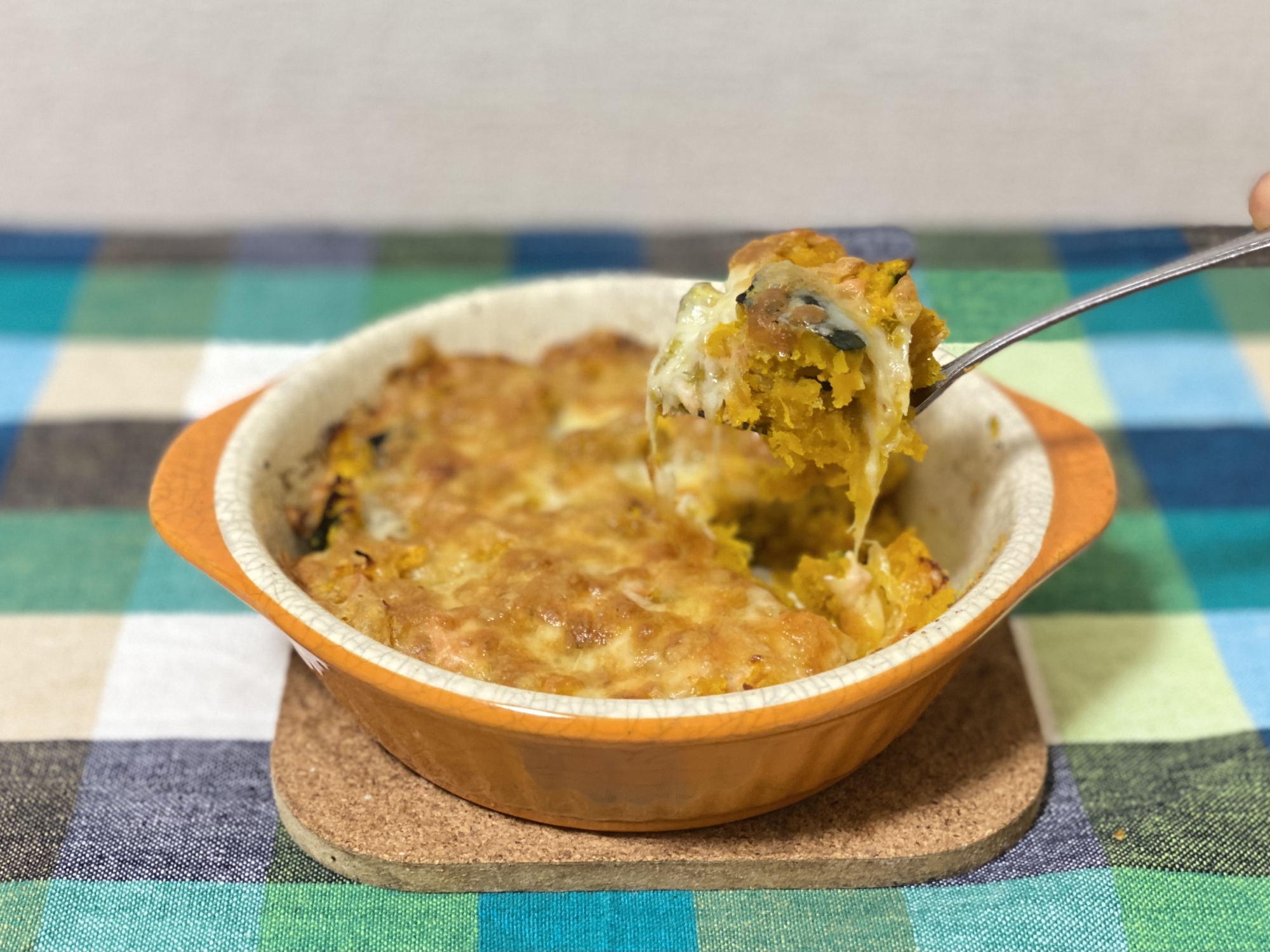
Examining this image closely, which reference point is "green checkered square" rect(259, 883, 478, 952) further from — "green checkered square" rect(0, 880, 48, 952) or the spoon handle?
the spoon handle

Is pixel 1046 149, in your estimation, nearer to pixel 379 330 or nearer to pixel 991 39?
pixel 991 39

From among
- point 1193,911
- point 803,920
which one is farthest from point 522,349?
point 1193,911

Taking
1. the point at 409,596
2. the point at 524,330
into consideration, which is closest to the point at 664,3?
the point at 524,330

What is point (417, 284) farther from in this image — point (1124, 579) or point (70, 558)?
point (1124, 579)

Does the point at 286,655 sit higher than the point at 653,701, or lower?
lower

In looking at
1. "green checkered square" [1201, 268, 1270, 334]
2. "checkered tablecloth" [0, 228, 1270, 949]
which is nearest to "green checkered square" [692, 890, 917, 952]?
"checkered tablecloth" [0, 228, 1270, 949]

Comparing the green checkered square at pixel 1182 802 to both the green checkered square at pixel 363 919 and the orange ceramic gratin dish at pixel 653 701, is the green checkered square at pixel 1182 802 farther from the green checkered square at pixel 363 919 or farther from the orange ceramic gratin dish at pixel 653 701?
the green checkered square at pixel 363 919
